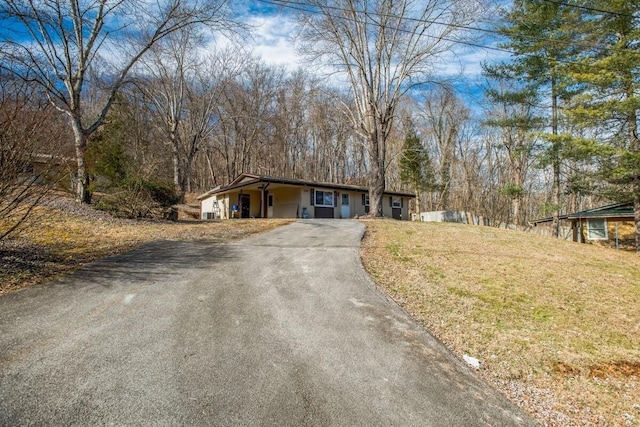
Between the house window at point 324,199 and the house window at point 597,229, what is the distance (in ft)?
53.2

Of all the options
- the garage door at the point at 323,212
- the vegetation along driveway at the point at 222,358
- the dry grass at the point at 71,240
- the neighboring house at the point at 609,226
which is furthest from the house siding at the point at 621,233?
the vegetation along driveway at the point at 222,358

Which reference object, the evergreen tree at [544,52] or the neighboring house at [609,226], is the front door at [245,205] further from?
the neighboring house at [609,226]

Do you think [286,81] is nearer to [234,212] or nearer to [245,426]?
[234,212]

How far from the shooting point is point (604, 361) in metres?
3.45

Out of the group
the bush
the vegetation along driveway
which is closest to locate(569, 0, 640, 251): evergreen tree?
the vegetation along driveway

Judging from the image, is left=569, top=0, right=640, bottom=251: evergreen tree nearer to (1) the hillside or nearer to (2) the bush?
(1) the hillside

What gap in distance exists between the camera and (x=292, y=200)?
18891 mm

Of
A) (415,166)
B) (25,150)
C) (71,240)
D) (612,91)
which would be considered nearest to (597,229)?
(612,91)

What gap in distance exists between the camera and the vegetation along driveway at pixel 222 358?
92.4 inches

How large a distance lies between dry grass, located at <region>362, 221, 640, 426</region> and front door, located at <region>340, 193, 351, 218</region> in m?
11.2

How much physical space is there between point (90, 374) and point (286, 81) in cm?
3133

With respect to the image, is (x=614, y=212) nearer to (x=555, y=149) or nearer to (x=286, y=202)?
(x=555, y=149)

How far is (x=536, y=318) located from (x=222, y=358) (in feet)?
14.2

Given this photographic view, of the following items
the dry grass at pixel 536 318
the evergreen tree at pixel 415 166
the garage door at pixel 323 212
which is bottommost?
the dry grass at pixel 536 318
